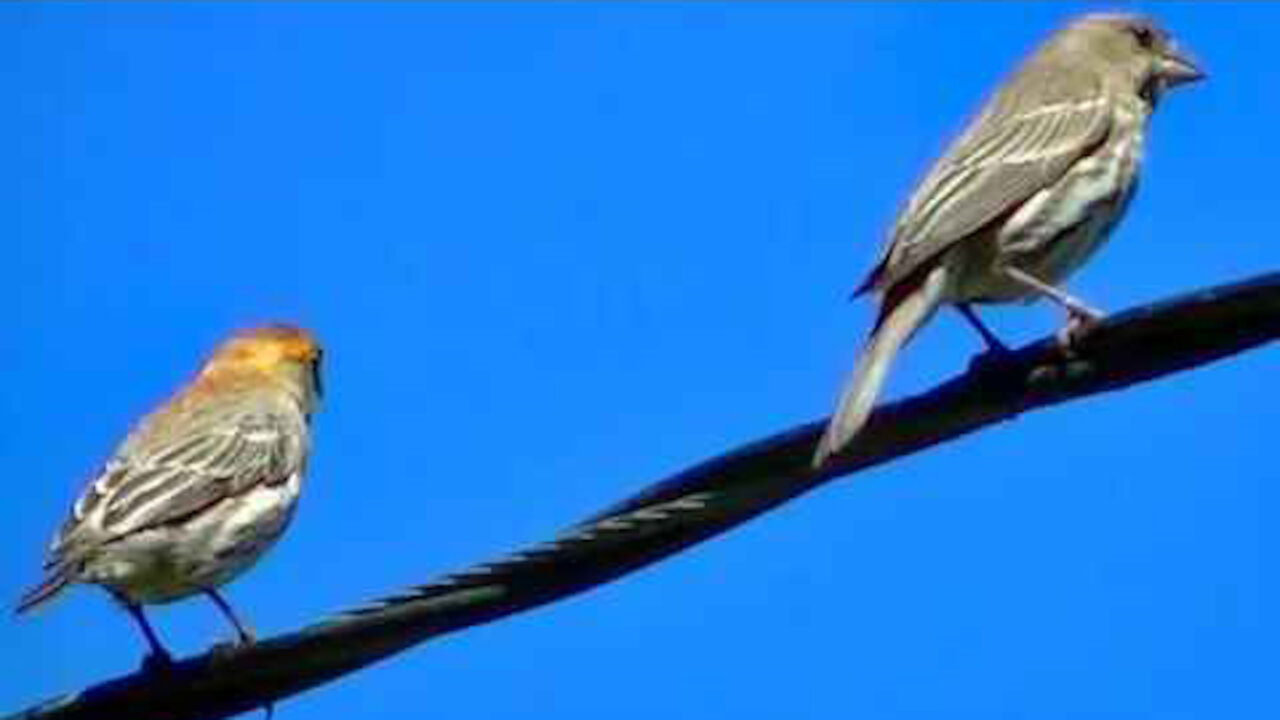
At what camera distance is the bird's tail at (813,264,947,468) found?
9242 mm

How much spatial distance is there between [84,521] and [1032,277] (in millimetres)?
3884

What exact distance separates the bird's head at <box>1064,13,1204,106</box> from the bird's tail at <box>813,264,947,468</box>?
7.76ft

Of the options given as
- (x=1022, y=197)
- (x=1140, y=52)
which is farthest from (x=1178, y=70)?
(x=1022, y=197)

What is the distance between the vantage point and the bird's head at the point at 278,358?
14828 mm

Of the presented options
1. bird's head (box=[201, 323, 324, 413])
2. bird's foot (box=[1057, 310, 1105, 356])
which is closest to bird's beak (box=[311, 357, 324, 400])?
bird's head (box=[201, 323, 324, 413])

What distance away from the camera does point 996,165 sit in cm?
1130

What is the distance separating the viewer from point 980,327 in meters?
10.5

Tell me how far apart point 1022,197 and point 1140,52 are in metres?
2.07

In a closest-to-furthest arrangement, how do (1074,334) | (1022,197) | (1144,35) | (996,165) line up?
(1074,334)
(1022,197)
(996,165)
(1144,35)

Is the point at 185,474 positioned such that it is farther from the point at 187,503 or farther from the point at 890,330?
the point at 890,330

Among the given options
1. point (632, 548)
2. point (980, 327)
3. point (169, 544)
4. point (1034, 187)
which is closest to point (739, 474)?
point (632, 548)

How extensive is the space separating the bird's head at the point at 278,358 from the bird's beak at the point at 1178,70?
448 centimetres

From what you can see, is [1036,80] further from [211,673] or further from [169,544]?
[211,673]

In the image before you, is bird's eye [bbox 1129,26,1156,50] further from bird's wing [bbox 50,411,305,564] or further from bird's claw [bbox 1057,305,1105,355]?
bird's claw [bbox 1057,305,1105,355]
